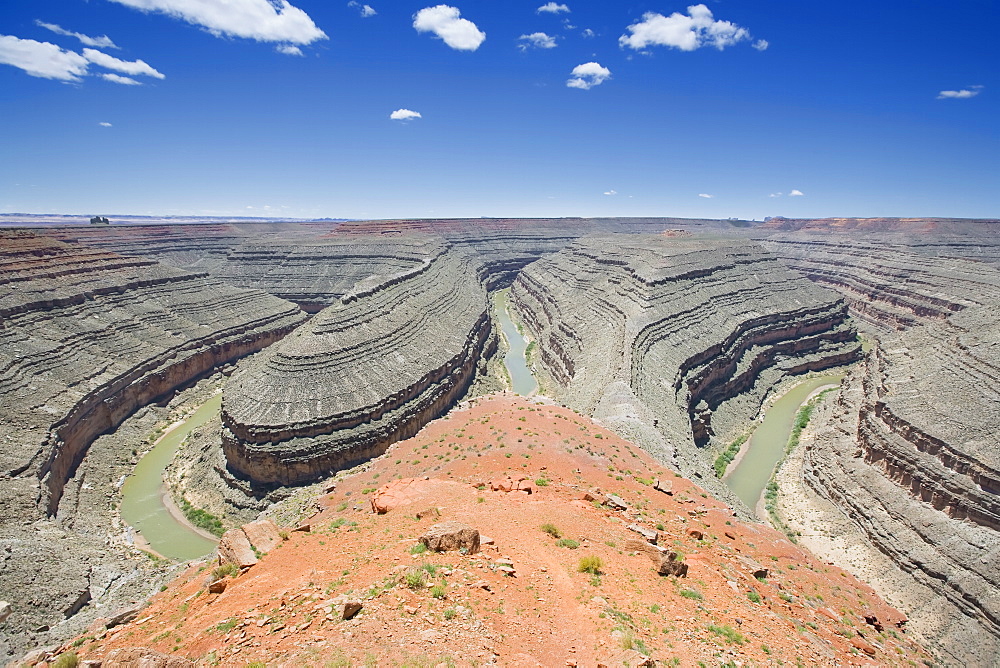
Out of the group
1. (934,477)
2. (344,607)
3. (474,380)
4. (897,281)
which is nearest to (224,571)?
(344,607)

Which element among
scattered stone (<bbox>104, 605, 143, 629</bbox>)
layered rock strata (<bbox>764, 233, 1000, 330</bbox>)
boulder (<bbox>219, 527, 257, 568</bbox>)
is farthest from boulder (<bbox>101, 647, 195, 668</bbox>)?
layered rock strata (<bbox>764, 233, 1000, 330</bbox>)

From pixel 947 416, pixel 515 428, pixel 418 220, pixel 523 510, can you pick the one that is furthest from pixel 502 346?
pixel 418 220

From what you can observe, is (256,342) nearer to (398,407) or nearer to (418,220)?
(398,407)

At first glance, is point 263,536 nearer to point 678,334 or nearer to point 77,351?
Result: point 77,351

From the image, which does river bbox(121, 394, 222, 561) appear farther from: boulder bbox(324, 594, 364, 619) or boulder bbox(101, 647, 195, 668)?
boulder bbox(324, 594, 364, 619)

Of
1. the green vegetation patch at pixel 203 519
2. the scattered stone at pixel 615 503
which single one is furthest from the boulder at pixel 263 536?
the green vegetation patch at pixel 203 519
